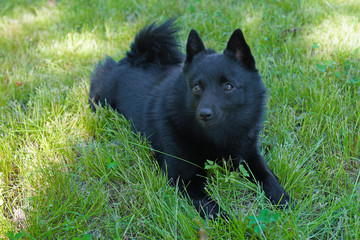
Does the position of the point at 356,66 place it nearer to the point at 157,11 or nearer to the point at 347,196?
the point at 347,196

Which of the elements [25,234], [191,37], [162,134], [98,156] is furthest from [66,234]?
[191,37]

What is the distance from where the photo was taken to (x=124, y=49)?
418 cm

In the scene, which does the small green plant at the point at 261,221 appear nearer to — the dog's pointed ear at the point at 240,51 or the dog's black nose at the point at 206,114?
the dog's black nose at the point at 206,114

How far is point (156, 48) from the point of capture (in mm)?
3180

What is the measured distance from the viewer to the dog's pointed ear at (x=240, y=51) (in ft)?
7.27

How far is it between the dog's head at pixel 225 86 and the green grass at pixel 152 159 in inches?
13.3

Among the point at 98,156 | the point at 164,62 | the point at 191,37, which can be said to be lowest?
the point at 98,156

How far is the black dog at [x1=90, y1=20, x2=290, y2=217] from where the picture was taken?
2.11 m

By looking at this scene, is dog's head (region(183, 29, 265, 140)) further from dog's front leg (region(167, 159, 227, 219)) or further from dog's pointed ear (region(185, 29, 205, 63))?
dog's front leg (region(167, 159, 227, 219))

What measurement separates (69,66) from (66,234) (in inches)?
98.8

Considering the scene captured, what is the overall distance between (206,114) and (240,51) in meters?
0.55

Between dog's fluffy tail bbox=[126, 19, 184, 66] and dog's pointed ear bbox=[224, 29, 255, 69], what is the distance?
3.31 feet

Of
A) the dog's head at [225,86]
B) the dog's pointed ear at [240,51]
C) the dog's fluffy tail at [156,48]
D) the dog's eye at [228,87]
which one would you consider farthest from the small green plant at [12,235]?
the dog's fluffy tail at [156,48]

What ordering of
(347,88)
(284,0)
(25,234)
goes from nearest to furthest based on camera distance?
(25,234) < (347,88) < (284,0)
